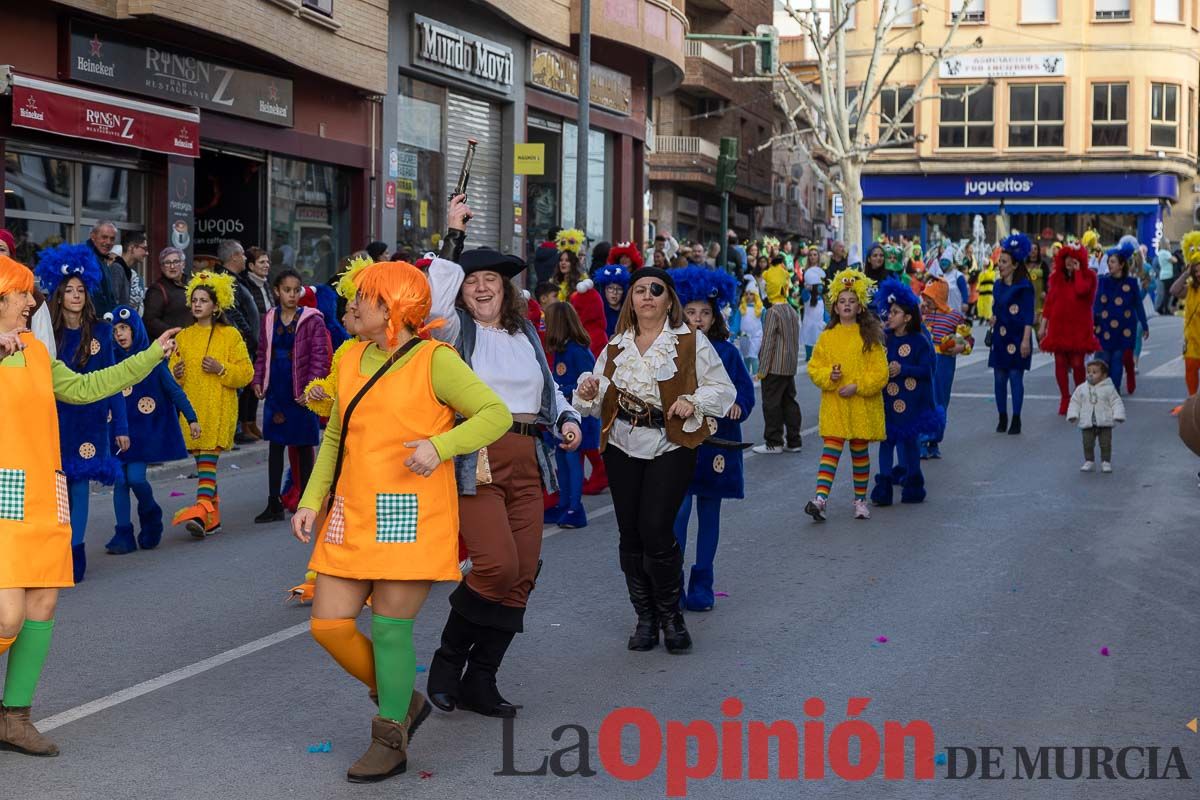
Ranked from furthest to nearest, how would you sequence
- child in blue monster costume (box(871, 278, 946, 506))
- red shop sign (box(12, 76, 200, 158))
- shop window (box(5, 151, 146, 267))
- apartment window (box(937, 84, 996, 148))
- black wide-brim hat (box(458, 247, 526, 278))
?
apartment window (box(937, 84, 996, 148)) < shop window (box(5, 151, 146, 267)) < red shop sign (box(12, 76, 200, 158)) < child in blue monster costume (box(871, 278, 946, 506)) < black wide-brim hat (box(458, 247, 526, 278))

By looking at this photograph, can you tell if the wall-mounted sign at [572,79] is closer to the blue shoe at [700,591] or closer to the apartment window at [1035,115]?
the blue shoe at [700,591]

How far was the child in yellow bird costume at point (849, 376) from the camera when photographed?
11258 millimetres

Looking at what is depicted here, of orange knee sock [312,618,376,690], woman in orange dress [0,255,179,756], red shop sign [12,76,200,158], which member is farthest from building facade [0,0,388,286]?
orange knee sock [312,618,376,690]

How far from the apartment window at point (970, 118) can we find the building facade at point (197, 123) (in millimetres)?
41820

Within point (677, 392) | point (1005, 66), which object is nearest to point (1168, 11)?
point (1005, 66)

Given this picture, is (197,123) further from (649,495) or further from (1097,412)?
(649,495)

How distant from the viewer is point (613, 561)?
9.92 m

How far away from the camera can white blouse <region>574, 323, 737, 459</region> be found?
24.6 feet

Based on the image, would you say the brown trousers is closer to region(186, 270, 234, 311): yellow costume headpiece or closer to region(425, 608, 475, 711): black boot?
region(425, 608, 475, 711): black boot

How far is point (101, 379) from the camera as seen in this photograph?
20.0 ft

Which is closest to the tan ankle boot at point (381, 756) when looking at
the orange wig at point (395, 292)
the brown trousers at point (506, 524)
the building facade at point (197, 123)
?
the brown trousers at point (506, 524)

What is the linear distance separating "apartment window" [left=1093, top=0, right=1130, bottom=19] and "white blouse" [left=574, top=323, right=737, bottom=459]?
58088 mm

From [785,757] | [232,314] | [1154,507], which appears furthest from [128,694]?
[232,314]

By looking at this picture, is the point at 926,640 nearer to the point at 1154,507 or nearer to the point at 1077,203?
the point at 1154,507
